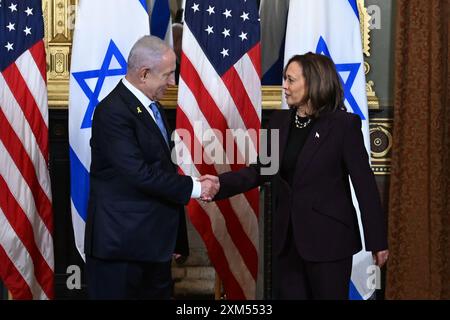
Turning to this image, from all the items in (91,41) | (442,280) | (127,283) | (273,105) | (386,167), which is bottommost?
(442,280)

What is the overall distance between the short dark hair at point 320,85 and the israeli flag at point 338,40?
1.18 metres

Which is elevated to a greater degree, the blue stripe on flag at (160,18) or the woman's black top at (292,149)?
the blue stripe on flag at (160,18)

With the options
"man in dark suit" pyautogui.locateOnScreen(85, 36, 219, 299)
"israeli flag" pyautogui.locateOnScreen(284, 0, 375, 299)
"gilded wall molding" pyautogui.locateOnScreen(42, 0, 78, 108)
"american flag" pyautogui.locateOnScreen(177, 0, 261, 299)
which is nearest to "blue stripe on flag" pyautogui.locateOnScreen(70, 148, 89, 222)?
"american flag" pyautogui.locateOnScreen(177, 0, 261, 299)

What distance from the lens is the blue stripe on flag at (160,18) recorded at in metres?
4.87

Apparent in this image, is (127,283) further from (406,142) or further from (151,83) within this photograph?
(406,142)

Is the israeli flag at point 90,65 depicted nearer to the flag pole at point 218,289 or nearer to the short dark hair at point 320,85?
the flag pole at point 218,289

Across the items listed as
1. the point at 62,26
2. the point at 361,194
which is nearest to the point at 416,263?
the point at 361,194

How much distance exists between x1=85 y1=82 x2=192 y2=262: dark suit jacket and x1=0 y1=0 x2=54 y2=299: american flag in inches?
44.1

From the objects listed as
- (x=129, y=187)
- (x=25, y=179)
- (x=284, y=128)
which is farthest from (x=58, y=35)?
(x=284, y=128)

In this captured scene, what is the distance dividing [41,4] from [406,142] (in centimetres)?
219

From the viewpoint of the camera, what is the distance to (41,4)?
4527 millimetres

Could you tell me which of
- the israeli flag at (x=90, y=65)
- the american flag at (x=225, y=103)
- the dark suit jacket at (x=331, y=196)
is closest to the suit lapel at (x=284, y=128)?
the dark suit jacket at (x=331, y=196)
